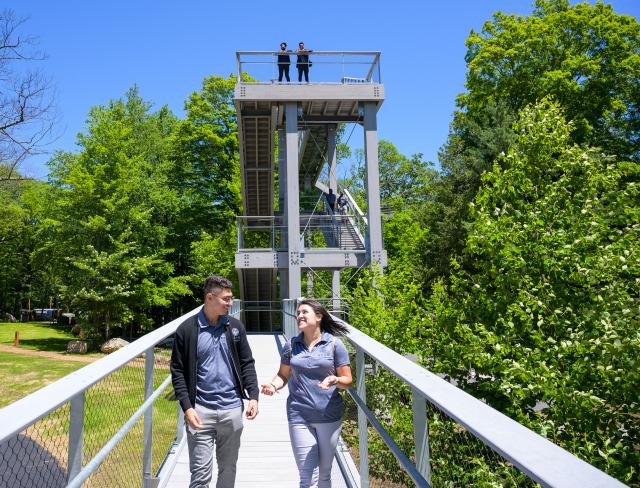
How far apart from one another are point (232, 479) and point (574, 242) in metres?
6.10

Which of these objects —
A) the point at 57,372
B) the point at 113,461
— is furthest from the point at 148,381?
the point at 57,372

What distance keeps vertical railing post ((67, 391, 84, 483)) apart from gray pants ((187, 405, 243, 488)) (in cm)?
128

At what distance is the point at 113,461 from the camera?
3.81 metres

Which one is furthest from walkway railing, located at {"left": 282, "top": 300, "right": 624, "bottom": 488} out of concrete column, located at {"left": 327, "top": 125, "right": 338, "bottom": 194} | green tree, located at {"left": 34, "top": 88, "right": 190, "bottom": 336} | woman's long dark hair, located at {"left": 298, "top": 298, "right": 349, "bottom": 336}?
green tree, located at {"left": 34, "top": 88, "right": 190, "bottom": 336}

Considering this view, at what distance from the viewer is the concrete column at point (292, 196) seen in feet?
58.3

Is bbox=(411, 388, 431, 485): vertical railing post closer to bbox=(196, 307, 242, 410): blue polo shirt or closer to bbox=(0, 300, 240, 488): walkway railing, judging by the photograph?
bbox=(0, 300, 240, 488): walkway railing

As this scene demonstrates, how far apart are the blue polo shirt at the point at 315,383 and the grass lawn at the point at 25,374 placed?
14387mm

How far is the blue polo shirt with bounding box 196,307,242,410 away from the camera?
3898 millimetres

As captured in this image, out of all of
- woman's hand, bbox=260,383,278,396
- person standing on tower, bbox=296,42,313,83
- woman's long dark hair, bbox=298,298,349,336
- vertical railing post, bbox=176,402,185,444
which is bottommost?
vertical railing post, bbox=176,402,185,444

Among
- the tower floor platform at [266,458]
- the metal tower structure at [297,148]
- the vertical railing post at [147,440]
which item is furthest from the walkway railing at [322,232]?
the vertical railing post at [147,440]

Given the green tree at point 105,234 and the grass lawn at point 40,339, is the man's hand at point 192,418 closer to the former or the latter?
the green tree at point 105,234

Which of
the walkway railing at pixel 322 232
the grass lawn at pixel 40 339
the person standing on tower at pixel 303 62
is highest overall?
the person standing on tower at pixel 303 62

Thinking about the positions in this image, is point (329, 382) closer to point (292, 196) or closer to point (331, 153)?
point (292, 196)

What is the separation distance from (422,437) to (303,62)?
54.5 ft
